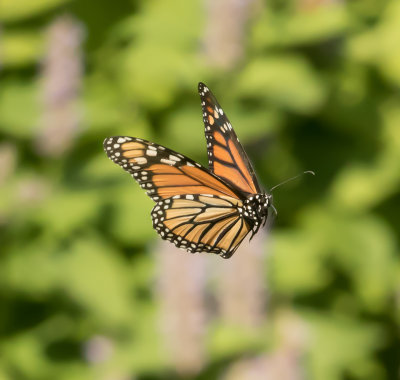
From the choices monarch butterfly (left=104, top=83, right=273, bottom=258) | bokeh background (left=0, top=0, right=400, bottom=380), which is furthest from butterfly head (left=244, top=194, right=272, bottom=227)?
bokeh background (left=0, top=0, right=400, bottom=380)

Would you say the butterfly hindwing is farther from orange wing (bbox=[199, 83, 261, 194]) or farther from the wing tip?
the wing tip

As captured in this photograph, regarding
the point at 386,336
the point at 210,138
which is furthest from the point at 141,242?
the point at 210,138

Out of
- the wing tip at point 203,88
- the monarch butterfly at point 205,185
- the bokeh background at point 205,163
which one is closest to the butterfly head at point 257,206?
the monarch butterfly at point 205,185

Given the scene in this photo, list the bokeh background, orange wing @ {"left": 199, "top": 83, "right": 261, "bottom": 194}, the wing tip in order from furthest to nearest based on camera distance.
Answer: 1. the bokeh background
2. orange wing @ {"left": 199, "top": 83, "right": 261, "bottom": 194}
3. the wing tip

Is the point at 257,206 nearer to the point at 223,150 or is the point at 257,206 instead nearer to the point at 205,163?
the point at 223,150

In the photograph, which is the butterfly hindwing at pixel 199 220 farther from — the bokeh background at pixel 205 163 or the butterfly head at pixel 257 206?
the bokeh background at pixel 205 163

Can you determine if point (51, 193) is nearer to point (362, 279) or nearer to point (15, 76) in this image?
point (15, 76)
